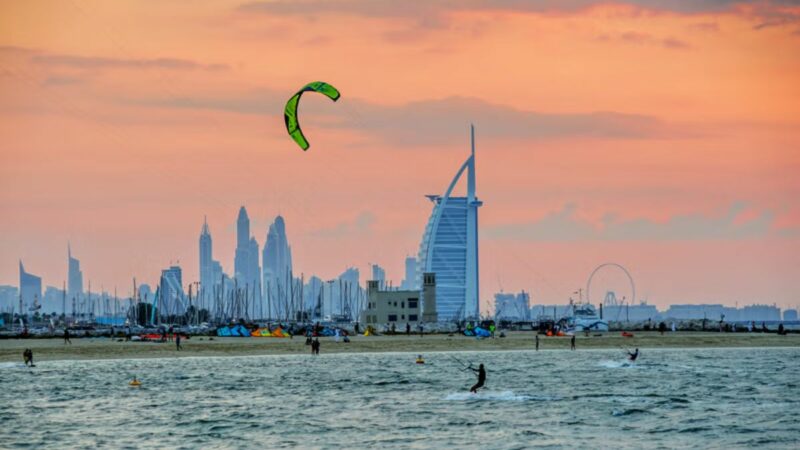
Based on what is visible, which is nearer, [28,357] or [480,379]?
[480,379]

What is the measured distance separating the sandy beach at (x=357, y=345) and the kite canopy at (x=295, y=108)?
25019 millimetres

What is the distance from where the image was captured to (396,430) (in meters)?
41.9

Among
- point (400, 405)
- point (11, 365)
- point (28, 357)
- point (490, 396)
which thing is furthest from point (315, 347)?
point (400, 405)

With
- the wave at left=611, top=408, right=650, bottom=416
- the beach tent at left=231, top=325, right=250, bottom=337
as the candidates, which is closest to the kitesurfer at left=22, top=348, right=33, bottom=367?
the wave at left=611, top=408, right=650, bottom=416

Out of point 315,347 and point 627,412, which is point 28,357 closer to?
point 315,347

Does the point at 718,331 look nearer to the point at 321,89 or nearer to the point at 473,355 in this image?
the point at 473,355

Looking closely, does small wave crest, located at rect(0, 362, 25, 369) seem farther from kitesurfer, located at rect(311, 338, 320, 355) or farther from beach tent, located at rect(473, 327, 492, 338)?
beach tent, located at rect(473, 327, 492, 338)

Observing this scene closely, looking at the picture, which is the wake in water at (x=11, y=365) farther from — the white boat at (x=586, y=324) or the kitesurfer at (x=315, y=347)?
the white boat at (x=586, y=324)

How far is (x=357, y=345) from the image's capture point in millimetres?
98875

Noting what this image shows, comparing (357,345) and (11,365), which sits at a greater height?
(357,345)

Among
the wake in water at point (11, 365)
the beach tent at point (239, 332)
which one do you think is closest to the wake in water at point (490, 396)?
the wake in water at point (11, 365)

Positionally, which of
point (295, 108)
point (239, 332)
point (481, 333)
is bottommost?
point (481, 333)

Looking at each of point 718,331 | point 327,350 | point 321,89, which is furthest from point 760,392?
point 718,331

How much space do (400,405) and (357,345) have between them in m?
49.2
